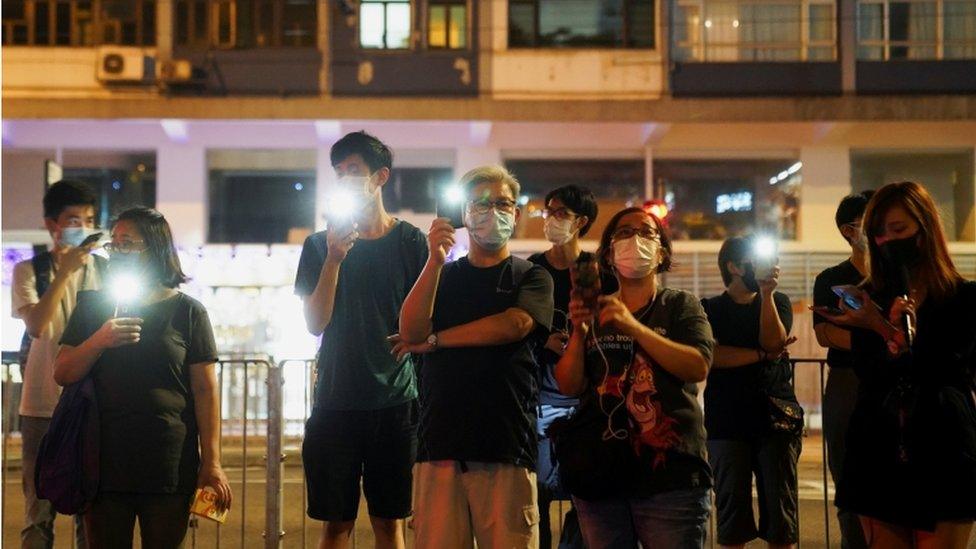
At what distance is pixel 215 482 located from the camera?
468cm

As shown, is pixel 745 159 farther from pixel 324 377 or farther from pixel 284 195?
pixel 324 377

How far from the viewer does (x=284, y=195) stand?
56.9 feet

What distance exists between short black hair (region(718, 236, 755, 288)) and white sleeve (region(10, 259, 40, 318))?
13.2ft

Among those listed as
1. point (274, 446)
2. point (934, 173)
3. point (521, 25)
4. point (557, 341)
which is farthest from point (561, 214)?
point (934, 173)

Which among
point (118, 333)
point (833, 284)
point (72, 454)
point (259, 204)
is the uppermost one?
point (259, 204)

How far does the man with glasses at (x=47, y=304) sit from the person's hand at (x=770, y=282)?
361 centimetres

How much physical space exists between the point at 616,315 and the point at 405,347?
1038 mm

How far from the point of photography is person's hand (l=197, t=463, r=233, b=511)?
184 inches

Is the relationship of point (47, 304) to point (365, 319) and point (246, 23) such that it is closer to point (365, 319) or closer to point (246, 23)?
point (365, 319)

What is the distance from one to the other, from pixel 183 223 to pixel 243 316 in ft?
7.33

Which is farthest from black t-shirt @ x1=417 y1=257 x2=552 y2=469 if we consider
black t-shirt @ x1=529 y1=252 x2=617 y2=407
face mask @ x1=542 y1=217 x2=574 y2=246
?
face mask @ x1=542 y1=217 x2=574 y2=246

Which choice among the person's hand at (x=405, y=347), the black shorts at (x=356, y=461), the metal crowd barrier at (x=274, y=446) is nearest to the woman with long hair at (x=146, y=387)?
the black shorts at (x=356, y=461)

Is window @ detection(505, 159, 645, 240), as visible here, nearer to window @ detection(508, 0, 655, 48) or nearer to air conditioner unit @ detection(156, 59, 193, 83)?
window @ detection(508, 0, 655, 48)

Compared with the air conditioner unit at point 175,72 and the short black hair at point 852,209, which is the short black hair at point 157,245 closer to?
the short black hair at point 852,209
